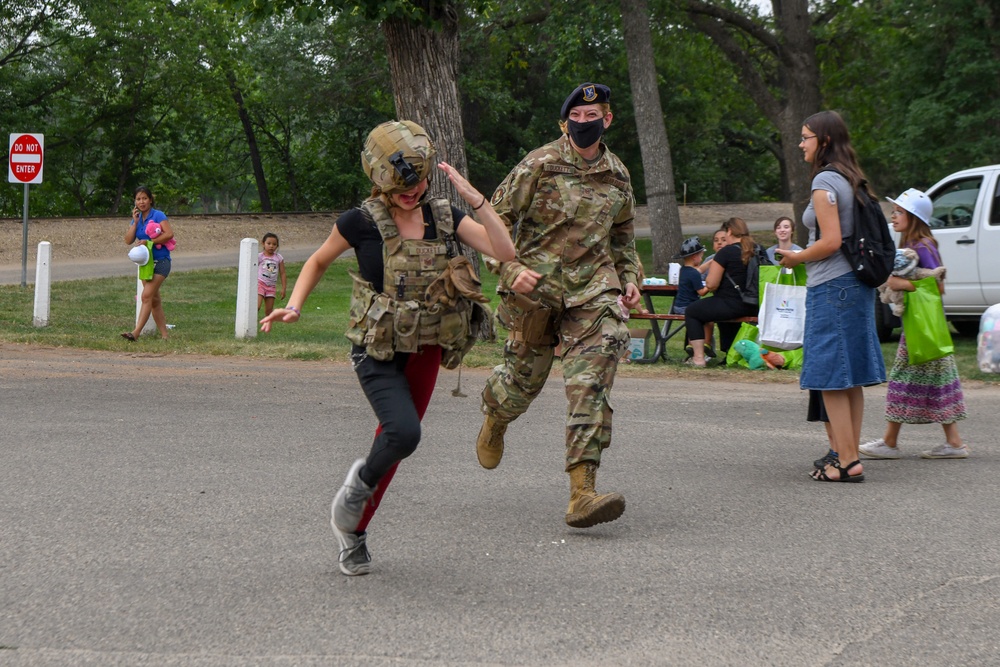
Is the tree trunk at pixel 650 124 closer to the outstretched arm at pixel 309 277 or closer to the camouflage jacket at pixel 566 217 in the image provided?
the camouflage jacket at pixel 566 217

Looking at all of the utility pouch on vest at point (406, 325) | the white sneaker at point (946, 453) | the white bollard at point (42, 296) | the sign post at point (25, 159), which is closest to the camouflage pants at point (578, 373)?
the utility pouch on vest at point (406, 325)

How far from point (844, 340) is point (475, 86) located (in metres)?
29.6

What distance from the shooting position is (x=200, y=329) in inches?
593

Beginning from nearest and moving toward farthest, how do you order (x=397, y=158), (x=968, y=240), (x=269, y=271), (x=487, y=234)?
(x=397, y=158) → (x=487, y=234) → (x=968, y=240) → (x=269, y=271)

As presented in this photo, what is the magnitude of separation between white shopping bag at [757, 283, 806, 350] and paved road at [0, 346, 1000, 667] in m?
0.61

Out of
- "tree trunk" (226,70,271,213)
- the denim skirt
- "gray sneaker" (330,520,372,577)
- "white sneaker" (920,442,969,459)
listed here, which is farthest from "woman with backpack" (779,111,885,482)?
"tree trunk" (226,70,271,213)

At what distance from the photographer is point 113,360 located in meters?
12.1

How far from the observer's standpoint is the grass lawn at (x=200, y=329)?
12562mm

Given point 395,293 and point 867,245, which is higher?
point 867,245

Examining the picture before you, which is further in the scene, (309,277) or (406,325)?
(309,277)

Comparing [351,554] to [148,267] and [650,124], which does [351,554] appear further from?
[650,124]

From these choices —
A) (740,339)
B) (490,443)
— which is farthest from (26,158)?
(490,443)

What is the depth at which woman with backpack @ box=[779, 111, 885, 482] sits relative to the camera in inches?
252

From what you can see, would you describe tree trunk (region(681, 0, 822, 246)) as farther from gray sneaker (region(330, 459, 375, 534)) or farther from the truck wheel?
gray sneaker (region(330, 459, 375, 534))
